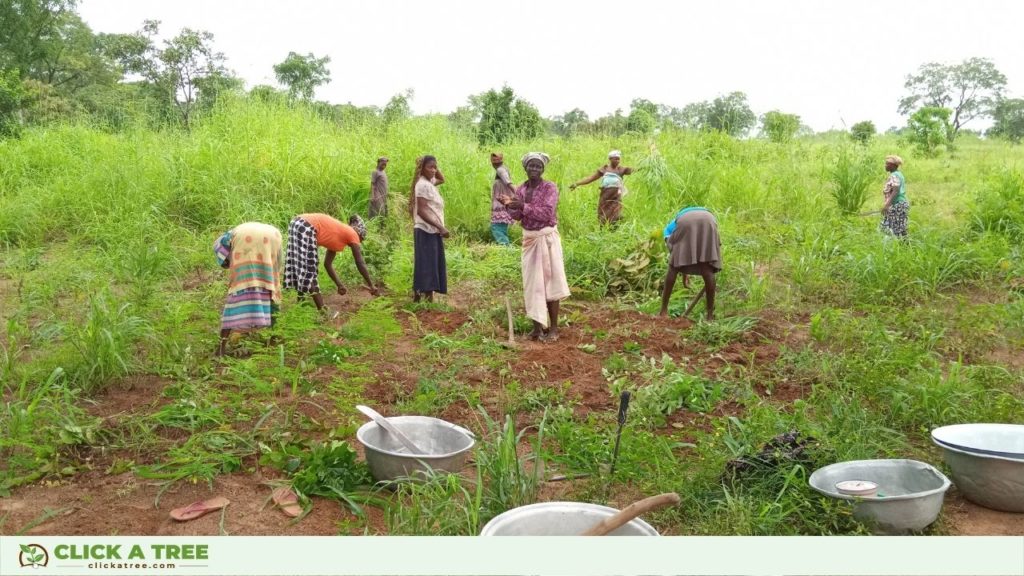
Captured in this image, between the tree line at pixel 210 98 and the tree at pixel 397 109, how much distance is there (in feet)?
0.06

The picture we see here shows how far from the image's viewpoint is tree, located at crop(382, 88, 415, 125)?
1278 centimetres

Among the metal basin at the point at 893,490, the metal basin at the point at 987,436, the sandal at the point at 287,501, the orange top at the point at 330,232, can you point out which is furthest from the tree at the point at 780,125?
the sandal at the point at 287,501

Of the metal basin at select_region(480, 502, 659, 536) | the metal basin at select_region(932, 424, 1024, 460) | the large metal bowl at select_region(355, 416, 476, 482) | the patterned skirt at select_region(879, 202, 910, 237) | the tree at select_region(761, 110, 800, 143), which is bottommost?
the large metal bowl at select_region(355, 416, 476, 482)

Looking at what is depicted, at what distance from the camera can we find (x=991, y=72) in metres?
20.7

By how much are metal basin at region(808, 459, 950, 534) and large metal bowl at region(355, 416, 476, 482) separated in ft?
5.13

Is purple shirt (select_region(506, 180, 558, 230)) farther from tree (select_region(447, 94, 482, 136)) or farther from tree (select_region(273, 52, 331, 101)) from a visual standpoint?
tree (select_region(273, 52, 331, 101))

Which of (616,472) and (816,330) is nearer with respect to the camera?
(616,472)

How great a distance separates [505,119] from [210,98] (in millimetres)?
5479

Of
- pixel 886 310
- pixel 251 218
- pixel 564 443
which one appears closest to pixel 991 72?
pixel 886 310

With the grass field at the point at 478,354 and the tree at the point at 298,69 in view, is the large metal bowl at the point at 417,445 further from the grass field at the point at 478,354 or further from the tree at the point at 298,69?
the tree at the point at 298,69

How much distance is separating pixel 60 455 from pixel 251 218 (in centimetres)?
573

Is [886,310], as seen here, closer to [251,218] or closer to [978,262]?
[978,262]

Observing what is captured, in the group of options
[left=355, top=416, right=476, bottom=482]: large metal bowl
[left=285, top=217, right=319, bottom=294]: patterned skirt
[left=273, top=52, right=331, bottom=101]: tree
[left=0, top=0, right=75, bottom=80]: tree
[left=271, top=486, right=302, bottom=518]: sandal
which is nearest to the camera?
[left=271, top=486, right=302, bottom=518]: sandal

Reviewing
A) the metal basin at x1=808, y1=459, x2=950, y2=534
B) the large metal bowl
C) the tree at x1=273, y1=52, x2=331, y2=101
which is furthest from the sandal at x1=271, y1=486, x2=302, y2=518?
the tree at x1=273, y1=52, x2=331, y2=101
